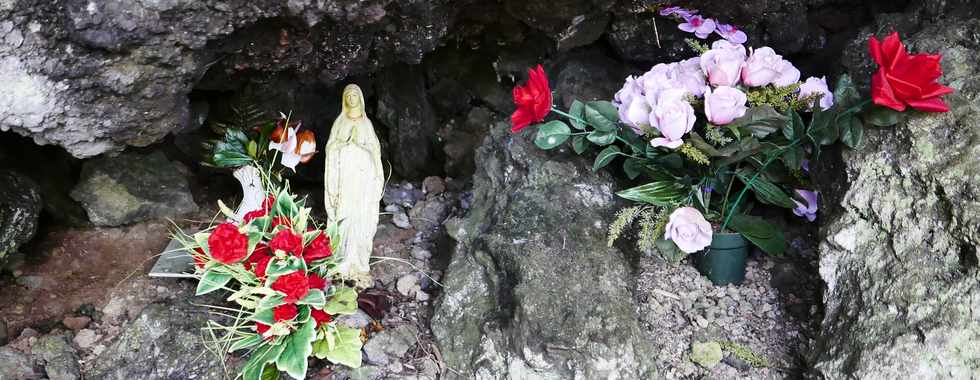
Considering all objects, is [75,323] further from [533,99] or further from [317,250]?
[533,99]

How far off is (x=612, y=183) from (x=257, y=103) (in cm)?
106

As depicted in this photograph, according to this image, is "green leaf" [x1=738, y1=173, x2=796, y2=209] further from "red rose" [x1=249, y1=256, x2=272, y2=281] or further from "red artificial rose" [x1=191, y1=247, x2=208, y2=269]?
"red artificial rose" [x1=191, y1=247, x2=208, y2=269]

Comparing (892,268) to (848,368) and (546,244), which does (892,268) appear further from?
(546,244)

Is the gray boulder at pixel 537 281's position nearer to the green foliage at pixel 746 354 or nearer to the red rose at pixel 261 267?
the green foliage at pixel 746 354

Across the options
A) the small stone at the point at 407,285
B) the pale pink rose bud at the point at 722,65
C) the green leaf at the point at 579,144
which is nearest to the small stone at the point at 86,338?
the small stone at the point at 407,285

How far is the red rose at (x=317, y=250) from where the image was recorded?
75.7 inches

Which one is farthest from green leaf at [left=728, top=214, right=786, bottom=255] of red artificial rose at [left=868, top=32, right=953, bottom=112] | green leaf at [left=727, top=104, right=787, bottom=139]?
red artificial rose at [left=868, top=32, right=953, bottom=112]

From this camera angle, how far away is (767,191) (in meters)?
1.98

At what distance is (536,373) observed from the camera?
1.71 m

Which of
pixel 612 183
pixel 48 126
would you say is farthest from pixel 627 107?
pixel 48 126

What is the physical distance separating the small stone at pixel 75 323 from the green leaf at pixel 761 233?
1.66 meters

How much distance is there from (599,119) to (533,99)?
0.20m

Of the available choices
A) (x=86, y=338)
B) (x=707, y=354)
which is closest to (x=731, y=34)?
(x=707, y=354)

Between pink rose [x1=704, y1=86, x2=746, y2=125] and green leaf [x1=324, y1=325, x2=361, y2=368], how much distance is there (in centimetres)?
97
